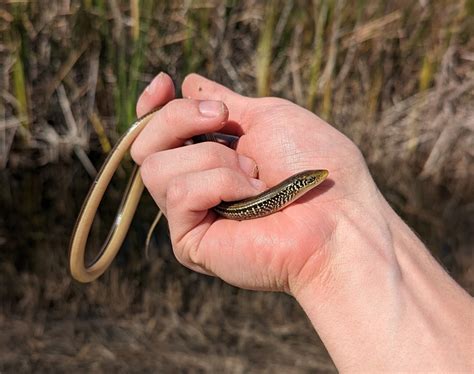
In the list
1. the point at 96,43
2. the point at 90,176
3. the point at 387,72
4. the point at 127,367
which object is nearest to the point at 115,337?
the point at 127,367

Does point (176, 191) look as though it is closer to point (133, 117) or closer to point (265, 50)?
point (133, 117)

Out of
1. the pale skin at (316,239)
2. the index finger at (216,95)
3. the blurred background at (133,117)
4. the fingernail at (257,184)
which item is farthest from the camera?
the blurred background at (133,117)

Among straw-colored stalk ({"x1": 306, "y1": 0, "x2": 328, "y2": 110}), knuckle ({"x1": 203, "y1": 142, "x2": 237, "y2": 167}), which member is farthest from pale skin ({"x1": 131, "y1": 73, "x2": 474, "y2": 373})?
straw-colored stalk ({"x1": 306, "y1": 0, "x2": 328, "y2": 110})

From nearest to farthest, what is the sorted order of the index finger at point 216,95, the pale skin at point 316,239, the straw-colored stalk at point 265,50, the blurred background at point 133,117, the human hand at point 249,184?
the pale skin at point 316,239 → the human hand at point 249,184 → the index finger at point 216,95 → the blurred background at point 133,117 → the straw-colored stalk at point 265,50

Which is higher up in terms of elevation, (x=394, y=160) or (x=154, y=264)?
(x=394, y=160)

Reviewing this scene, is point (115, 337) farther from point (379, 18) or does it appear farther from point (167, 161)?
point (379, 18)

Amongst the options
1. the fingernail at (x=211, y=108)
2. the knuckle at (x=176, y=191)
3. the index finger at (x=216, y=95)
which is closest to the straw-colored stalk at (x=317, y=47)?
the index finger at (x=216, y=95)

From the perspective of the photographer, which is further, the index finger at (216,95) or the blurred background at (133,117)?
the blurred background at (133,117)

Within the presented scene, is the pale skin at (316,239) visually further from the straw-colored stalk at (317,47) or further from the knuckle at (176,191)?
the straw-colored stalk at (317,47)
